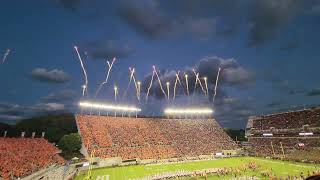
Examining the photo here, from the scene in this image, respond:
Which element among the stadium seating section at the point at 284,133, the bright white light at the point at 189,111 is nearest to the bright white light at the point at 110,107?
the bright white light at the point at 189,111

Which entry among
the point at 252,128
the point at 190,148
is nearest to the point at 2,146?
the point at 190,148

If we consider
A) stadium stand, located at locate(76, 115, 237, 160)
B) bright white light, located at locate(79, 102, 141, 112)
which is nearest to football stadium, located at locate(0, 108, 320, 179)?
stadium stand, located at locate(76, 115, 237, 160)

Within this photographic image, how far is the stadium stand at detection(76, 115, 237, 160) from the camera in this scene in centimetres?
6875

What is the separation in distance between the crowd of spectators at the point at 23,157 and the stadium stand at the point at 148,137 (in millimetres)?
11617

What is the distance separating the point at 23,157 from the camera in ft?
144

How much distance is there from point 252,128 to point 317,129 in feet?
83.2

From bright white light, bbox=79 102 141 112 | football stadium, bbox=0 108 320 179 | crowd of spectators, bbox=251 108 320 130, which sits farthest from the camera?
bright white light, bbox=79 102 141 112

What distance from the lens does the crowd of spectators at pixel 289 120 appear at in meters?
69.5

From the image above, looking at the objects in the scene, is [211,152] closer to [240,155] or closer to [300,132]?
[240,155]

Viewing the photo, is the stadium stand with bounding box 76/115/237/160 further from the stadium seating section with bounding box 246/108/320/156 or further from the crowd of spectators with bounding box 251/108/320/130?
the crowd of spectators with bounding box 251/108/320/130

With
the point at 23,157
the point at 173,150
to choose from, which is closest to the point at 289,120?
the point at 173,150

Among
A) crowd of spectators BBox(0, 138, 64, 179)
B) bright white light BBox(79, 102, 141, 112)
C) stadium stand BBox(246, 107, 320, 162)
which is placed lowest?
crowd of spectators BBox(0, 138, 64, 179)

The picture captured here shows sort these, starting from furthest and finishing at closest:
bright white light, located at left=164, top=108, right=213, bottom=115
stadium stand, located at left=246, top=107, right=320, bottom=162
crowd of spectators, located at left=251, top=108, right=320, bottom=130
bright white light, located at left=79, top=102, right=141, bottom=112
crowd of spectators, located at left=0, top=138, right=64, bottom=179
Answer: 1. bright white light, located at left=164, top=108, right=213, bottom=115
2. bright white light, located at left=79, top=102, right=141, bottom=112
3. crowd of spectators, located at left=251, top=108, right=320, bottom=130
4. stadium stand, located at left=246, top=107, right=320, bottom=162
5. crowd of spectators, located at left=0, top=138, right=64, bottom=179

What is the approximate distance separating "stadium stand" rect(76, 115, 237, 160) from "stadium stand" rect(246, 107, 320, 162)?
7.90 metres
